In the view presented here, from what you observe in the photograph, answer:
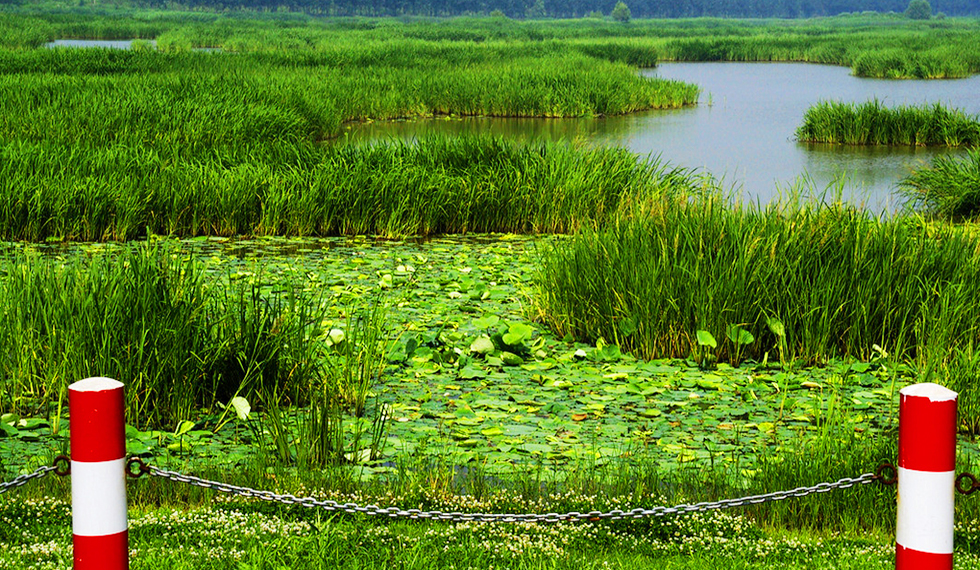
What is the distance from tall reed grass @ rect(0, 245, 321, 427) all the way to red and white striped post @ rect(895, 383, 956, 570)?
3.54 meters

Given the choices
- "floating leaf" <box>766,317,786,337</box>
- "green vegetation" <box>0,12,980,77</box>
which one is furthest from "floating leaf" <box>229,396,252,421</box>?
"green vegetation" <box>0,12,980,77</box>

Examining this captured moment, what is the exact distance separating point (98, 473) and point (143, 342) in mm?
2913

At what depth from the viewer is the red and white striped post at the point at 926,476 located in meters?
2.74

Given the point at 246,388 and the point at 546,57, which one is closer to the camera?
the point at 246,388

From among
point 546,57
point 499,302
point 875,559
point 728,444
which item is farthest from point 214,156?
point 546,57

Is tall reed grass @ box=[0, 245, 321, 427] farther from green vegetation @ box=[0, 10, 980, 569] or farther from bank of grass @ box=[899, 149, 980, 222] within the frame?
bank of grass @ box=[899, 149, 980, 222]

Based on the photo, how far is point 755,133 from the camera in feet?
75.7

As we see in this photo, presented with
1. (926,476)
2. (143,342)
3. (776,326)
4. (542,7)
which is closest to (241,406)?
(143,342)

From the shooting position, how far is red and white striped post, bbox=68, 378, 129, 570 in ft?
9.14

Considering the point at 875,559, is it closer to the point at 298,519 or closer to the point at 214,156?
the point at 298,519

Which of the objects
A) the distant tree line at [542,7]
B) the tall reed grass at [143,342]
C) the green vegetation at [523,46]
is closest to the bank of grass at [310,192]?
the tall reed grass at [143,342]

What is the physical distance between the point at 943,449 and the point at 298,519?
93.5 inches

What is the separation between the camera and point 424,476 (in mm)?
4797

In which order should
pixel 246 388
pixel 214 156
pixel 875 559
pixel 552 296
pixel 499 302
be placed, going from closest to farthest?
1. pixel 875 559
2. pixel 246 388
3. pixel 552 296
4. pixel 499 302
5. pixel 214 156
